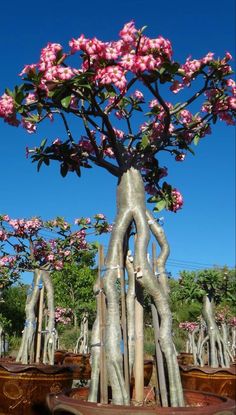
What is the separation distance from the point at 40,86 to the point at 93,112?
0.63 meters

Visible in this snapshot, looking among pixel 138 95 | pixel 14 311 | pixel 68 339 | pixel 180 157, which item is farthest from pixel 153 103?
pixel 14 311

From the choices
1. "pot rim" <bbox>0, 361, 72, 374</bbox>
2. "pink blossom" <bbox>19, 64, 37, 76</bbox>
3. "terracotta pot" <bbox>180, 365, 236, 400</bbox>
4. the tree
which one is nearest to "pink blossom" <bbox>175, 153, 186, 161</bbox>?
"pink blossom" <bbox>19, 64, 37, 76</bbox>

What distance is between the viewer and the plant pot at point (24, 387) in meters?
4.81

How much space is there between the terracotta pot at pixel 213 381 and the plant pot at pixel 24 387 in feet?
6.47

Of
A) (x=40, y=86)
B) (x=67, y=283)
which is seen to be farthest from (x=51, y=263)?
(x=67, y=283)

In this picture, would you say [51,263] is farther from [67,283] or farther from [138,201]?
[67,283]

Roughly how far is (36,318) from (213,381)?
9.28 feet

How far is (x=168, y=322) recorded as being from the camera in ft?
11.7

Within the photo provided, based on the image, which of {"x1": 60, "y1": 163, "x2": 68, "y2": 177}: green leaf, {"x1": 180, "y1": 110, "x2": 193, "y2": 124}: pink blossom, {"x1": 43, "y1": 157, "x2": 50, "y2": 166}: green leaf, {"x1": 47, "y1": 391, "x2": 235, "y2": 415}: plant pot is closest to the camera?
{"x1": 47, "y1": 391, "x2": 235, "y2": 415}: plant pot

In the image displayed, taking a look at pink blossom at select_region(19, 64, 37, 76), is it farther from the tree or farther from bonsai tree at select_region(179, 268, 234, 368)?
the tree

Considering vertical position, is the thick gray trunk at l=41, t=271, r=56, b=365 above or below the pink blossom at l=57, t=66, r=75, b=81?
below

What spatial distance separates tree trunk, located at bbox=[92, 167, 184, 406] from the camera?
3.32 m

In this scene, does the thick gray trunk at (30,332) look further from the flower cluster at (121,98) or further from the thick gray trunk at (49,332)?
the flower cluster at (121,98)

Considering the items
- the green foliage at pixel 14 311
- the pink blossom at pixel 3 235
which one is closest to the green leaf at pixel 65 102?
the pink blossom at pixel 3 235
